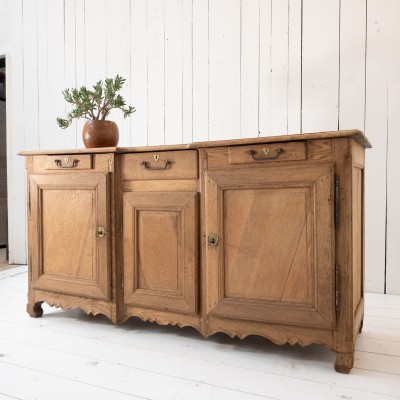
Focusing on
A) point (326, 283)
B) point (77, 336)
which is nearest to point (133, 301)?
point (77, 336)

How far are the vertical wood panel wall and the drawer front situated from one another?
994mm

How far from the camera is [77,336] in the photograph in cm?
177

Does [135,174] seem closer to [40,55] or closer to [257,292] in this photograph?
[257,292]

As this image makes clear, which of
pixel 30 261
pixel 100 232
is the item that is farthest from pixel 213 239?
pixel 30 261

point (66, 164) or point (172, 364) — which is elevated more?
point (66, 164)

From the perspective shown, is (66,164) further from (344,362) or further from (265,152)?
(344,362)

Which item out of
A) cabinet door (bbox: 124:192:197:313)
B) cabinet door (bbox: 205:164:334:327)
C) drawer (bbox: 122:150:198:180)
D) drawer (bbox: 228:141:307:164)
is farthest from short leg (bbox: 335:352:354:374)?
drawer (bbox: 122:150:198:180)

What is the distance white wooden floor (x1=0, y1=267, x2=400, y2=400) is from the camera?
1.27 metres

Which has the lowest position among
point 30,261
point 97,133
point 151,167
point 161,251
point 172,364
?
point 172,364

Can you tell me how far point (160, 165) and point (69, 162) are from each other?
48 cm

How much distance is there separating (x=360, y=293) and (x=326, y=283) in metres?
0.44

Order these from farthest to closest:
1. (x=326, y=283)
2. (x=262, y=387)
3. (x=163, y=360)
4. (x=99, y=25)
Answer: (x=99, y=25)
(x=163, y=360)
(x=326, y=283)
(x=262, y=387)

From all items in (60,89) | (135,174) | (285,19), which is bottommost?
(135,174)

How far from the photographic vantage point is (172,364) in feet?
4.84
